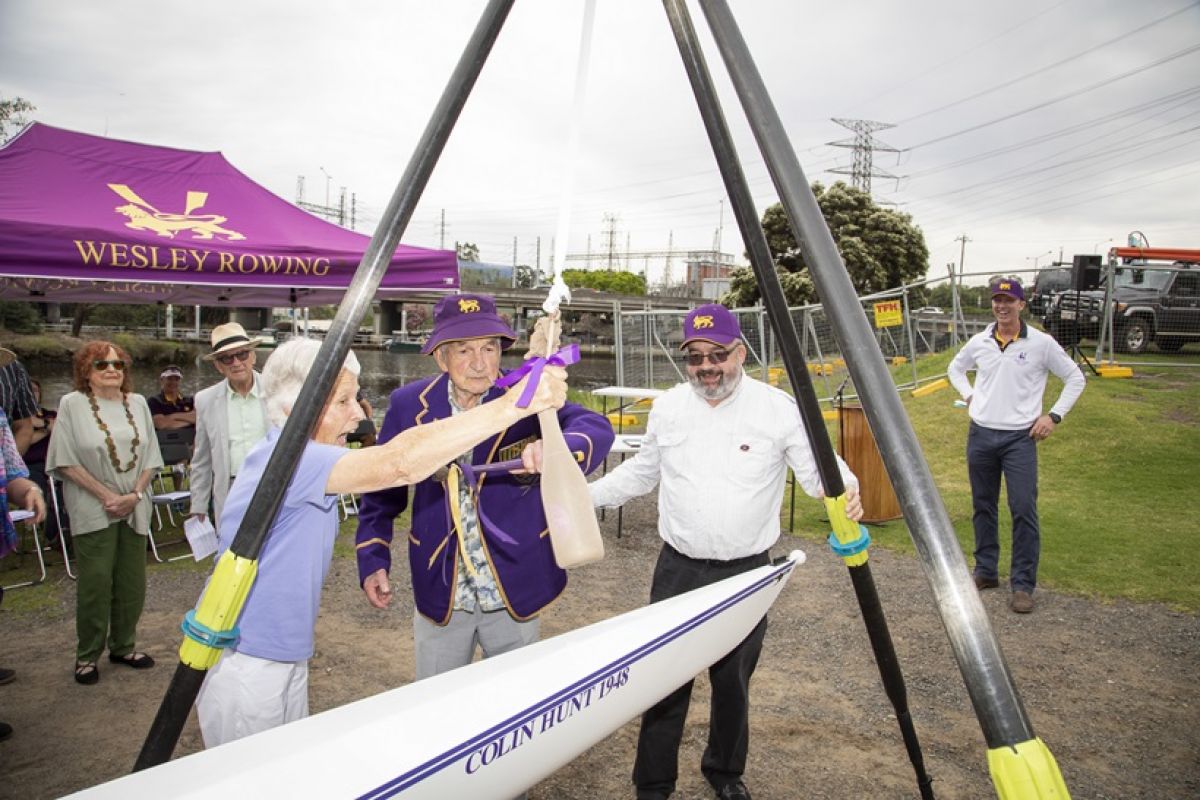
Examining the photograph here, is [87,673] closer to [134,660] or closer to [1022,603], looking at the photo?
[134,660]

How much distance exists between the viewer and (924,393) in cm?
1328

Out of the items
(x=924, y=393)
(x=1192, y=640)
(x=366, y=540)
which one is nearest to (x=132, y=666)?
(x=366, y=540)

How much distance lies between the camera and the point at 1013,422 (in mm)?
5273

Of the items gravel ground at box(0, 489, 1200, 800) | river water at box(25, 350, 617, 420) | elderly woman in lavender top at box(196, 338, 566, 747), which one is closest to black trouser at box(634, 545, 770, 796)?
gravel ground at box(0, 489, 1200, 800)

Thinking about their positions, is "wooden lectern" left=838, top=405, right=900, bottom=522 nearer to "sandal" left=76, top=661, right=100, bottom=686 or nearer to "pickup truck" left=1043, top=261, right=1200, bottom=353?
"sandal" left=76, top=661, right=100, bottom=686

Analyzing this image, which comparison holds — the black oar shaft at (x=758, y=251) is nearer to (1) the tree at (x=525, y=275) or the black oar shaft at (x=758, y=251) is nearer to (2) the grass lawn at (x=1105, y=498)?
(2) the grass lawn at (x=1105, y=498)

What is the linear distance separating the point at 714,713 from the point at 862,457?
4.93 m

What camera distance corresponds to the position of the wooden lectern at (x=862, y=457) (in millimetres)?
7414

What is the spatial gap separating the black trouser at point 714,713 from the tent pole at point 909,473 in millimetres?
1807

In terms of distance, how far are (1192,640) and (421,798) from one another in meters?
5.64

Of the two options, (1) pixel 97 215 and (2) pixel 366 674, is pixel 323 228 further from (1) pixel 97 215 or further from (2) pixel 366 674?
(2) pixel 366 674

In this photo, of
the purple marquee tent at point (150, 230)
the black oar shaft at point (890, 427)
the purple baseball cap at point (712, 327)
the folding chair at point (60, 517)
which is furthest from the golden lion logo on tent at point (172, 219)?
the black oar shaft at point (890, 427)

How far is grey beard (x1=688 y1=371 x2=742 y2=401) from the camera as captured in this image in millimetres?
3152

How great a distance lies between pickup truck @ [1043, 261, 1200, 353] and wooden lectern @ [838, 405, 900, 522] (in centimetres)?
783
